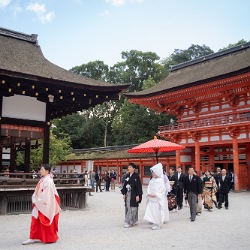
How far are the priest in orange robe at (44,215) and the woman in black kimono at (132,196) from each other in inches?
94.3

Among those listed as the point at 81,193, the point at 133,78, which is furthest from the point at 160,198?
the point at 133,78

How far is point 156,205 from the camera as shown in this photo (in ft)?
28.3

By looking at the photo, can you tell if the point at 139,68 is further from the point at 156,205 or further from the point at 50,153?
the point at 156,205

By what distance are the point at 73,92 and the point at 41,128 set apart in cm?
188

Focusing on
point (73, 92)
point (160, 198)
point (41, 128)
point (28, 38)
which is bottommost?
point (160, 198)

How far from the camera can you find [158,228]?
26.9 ft

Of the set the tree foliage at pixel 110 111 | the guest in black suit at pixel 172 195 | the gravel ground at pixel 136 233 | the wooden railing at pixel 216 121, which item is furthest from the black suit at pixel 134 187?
the tree foliage at pixel 110 111

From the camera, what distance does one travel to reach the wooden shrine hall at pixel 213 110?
21.0m

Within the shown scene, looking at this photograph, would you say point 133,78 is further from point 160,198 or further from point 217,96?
point 160,198

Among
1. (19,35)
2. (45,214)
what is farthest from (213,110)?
(45,214)

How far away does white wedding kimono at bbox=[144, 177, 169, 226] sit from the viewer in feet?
27.6

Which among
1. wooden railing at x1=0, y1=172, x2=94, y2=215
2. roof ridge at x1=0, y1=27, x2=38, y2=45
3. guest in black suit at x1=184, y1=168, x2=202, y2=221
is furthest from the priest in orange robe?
roof ridge at x1=0, y1=27, x2=38, y2=45

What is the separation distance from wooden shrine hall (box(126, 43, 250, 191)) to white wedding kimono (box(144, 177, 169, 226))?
42.5 feet

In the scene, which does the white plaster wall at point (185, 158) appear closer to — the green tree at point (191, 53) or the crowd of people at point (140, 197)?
the crowd of people at point (140, 197)
